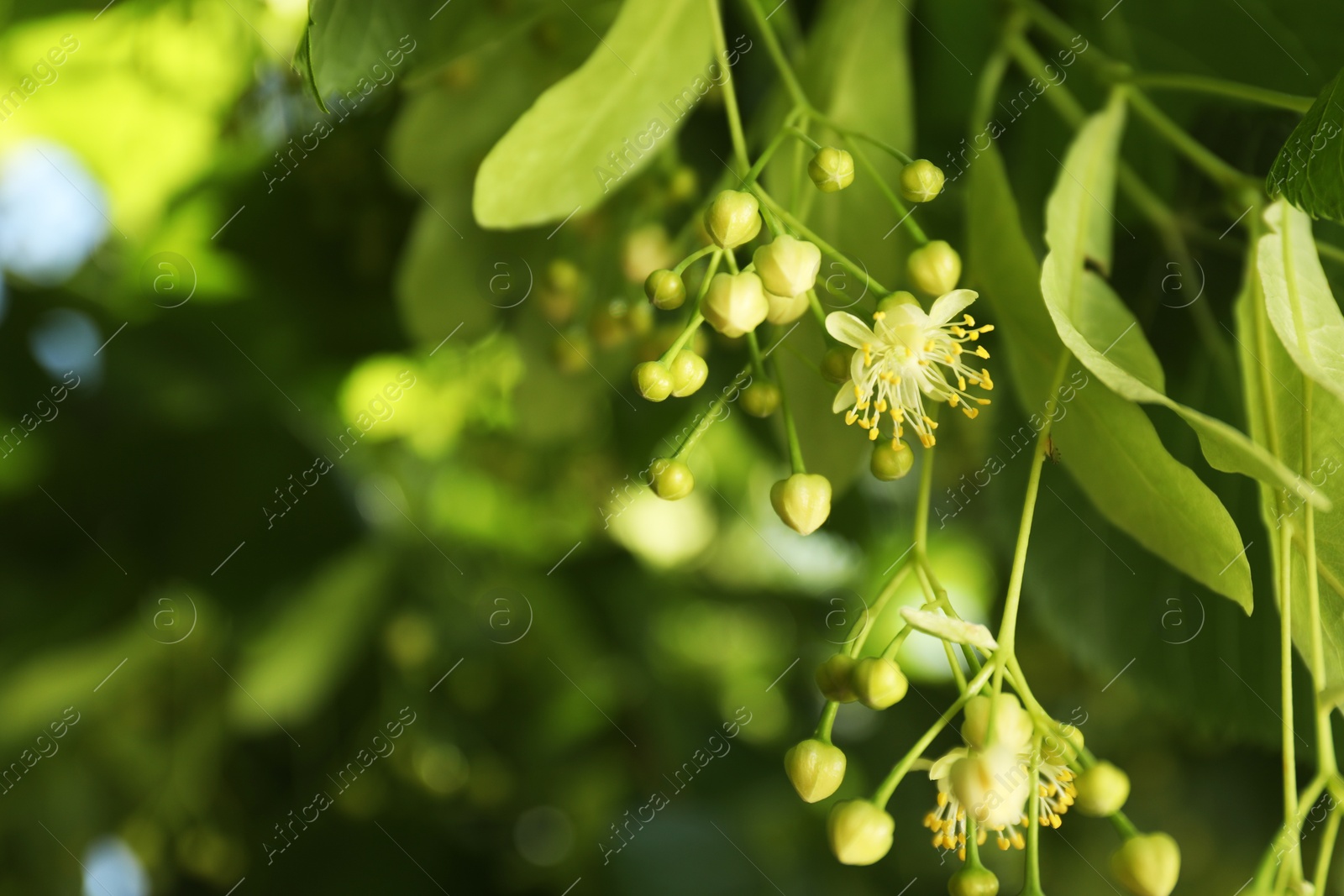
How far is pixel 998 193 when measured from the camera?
40 cm

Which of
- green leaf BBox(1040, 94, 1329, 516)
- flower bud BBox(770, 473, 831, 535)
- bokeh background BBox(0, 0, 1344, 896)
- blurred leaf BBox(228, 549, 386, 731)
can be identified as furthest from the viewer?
blurred leaf BBox(228, 549, 386, 731)

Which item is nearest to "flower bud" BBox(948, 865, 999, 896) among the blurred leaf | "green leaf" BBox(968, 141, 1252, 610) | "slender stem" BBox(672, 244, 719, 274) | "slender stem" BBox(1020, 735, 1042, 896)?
"slender stem" BBox(1020, 735, 1042, 896)

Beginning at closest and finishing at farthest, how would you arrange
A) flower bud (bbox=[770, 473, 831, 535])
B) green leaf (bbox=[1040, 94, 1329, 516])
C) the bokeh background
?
green leaf (bbox=[1040, 94, 1329, 516]) < flower bud (bbox=[770, 473, 831, 535]) < the bokeh background

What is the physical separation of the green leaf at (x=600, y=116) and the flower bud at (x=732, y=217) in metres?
0.10

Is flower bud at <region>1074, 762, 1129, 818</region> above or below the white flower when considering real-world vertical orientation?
below

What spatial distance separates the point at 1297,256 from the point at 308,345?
70 centimetres

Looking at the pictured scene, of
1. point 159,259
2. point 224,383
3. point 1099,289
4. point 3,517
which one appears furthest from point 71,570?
point 1099,289

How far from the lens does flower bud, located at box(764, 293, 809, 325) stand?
36 cm

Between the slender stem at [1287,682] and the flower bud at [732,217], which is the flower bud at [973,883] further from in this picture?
the flower bud at [732,217]

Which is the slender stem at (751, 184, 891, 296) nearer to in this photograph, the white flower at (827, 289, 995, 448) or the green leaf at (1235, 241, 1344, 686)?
the white flower at (827, 289, 995, 448)

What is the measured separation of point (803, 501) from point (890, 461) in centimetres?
4

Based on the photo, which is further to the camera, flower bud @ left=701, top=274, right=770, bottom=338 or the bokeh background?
the bokeh background

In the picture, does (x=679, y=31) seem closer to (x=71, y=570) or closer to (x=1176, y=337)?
(x=1176, y=337)

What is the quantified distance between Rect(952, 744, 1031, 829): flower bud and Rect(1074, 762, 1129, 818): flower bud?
0.06 ft
